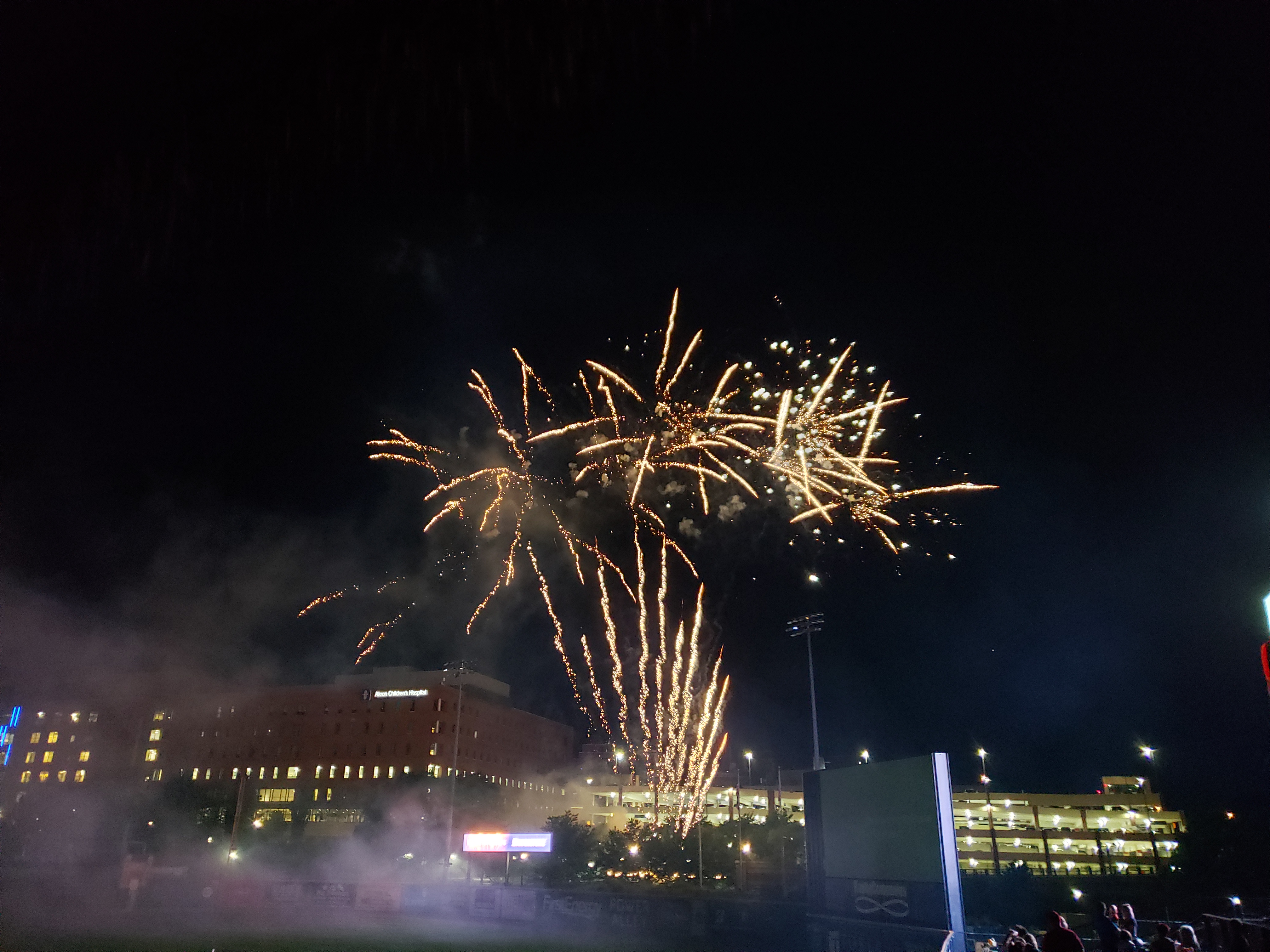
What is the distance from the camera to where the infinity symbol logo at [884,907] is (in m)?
18.1

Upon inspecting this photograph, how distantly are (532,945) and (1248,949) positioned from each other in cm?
1900

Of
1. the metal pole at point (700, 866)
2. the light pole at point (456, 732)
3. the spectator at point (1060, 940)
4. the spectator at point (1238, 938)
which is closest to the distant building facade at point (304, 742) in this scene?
the light pole at point (456, 732)

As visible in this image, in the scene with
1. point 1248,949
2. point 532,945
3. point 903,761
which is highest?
point 903,761

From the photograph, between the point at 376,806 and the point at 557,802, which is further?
the point at 557,802

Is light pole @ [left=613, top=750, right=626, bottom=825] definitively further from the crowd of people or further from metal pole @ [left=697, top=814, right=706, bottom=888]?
the crowd of people

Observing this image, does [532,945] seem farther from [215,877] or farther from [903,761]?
[215,877]

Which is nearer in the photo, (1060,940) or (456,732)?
(1060,940)

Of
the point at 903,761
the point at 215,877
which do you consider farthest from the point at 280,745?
the point at 903,761

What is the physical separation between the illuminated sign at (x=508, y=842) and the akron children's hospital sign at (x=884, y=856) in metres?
17.4

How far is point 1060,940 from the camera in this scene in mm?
8211

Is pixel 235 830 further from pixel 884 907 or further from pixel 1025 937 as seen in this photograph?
pixel 1025 937

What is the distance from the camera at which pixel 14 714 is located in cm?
5153

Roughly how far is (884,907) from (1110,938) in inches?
351

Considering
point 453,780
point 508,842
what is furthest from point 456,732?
point 508,842
